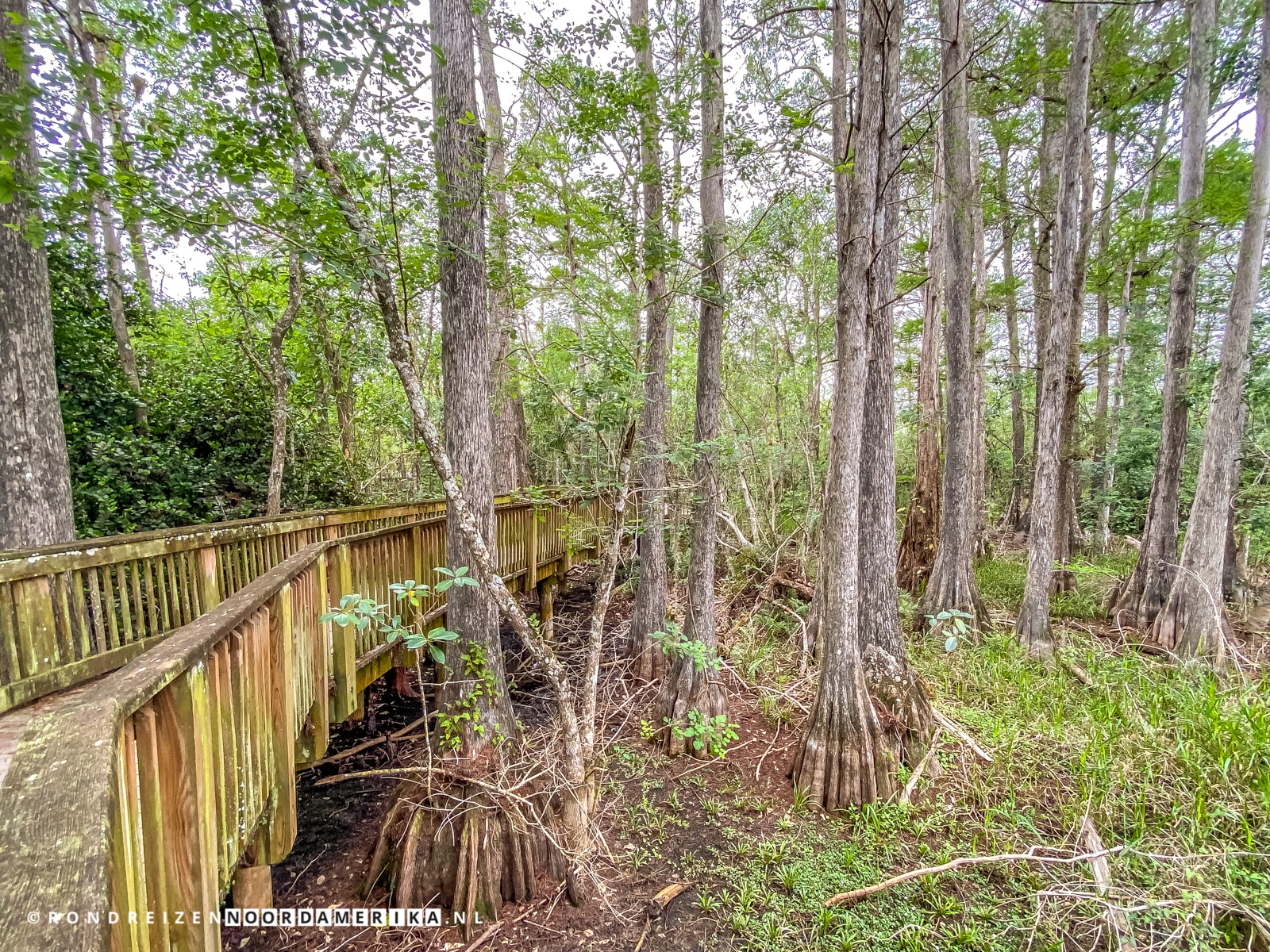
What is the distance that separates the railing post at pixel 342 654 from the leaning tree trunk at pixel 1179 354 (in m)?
9.30

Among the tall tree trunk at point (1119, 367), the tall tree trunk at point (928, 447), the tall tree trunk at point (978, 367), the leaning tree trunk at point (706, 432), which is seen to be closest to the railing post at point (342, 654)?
the leaning tree trunk at point (706, 432)

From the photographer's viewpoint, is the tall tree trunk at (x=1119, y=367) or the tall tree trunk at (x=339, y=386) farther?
the tall tree trunk at (x=1119, y=367)

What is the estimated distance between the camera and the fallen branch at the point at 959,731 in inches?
160

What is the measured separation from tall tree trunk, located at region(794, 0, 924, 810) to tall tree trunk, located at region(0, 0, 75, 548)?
6.28m

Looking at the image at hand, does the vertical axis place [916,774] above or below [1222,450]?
below

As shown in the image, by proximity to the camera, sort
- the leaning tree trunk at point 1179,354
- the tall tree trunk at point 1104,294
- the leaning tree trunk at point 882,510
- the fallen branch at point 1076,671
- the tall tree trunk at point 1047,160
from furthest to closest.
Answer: the tall tree trunk at point 1104,294 < the tall tree trunk at point 1047,160 < the leaning tree trunk at point 1179,354 < the fallen branch at point 1076,671 < the leaning tree trunk at point 882,510

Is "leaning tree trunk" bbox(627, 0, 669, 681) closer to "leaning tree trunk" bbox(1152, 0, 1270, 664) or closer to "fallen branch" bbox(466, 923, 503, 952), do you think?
"fallen branch" bbox(466, 923, 503, 952)

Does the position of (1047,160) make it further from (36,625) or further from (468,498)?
(36,625)

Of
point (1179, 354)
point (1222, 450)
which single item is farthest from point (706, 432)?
point (1179, 354)

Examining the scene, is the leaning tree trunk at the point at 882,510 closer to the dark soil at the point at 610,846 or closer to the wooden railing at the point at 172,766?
the dark soil at the point at 610,846

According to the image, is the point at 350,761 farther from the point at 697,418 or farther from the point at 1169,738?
the point at 1169,738

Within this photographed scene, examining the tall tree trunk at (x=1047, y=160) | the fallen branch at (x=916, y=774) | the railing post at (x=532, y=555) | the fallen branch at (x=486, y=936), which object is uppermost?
the tall tree trunk at (x=1047, y=160)

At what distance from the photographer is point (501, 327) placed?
5.69 meters

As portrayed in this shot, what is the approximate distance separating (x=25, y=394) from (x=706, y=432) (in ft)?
18.9
